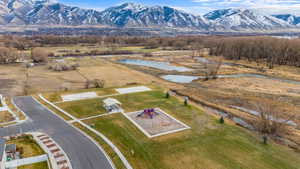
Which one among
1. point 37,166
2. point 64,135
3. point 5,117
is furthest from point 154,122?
point 5,117

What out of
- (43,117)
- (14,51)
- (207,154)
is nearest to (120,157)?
(207,154)

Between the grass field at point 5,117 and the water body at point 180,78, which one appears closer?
the grass field at point 5,117

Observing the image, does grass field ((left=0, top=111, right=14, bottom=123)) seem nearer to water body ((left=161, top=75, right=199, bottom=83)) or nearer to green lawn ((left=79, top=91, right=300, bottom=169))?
green lawn ((left=79, top=91, right=300, bottom=169))

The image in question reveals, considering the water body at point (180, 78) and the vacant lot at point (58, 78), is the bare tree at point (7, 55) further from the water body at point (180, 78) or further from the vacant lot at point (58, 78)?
the water body at point (180, 78)

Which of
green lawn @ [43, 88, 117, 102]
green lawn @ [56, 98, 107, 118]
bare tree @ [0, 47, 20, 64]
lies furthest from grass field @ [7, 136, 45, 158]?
bare tree @ [0, 47, 20, 64]

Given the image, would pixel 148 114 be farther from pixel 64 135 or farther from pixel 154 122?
pixel 64 135

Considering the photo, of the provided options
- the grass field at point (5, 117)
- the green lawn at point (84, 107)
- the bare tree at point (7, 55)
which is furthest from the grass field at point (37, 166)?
the bare tree at point (7, 55)
